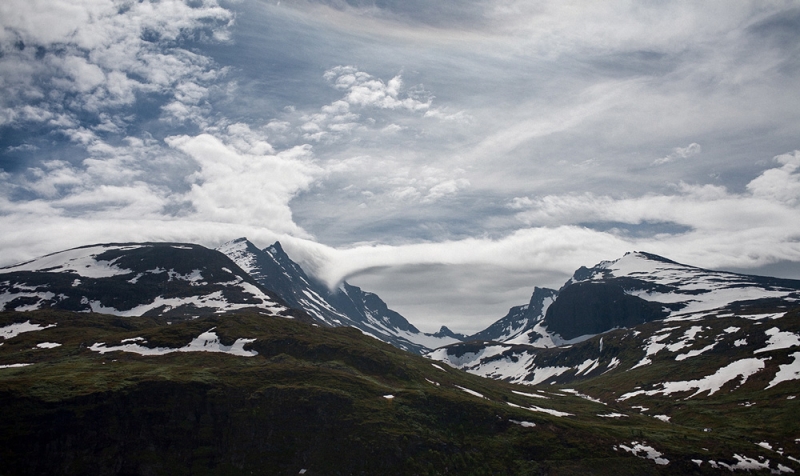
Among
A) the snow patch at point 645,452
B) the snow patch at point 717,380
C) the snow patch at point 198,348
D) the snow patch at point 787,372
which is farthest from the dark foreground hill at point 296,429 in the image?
the snow patch at point 717,380

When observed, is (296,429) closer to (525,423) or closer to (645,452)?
(525,423)

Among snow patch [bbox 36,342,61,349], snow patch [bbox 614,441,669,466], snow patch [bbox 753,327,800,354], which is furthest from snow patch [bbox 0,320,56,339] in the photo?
snow patch [bbox 753,327,800,354]

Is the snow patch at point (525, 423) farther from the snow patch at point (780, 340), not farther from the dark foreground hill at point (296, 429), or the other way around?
the snow patch at point (780, 340)

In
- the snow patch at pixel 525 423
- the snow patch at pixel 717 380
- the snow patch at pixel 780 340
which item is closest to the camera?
the snow patch at pixel 525 423

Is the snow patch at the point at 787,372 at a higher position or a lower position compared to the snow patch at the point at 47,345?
lower

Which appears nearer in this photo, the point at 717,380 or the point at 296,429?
the point at 296,429

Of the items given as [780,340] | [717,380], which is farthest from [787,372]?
[780,340]

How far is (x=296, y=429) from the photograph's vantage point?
7431 cm

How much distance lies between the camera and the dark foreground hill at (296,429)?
217 feet

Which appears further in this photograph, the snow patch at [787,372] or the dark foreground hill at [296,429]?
the snow patch at [787,372]

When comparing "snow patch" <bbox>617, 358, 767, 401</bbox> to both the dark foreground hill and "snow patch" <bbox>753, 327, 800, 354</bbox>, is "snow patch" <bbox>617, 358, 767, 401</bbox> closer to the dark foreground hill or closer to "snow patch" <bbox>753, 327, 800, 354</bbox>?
"snow patch" <bbox>753, 327, 800, 354</bbox>

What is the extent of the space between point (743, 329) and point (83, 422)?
21774cm

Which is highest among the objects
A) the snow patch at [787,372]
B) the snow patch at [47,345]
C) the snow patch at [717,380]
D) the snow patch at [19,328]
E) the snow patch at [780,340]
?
the snow patch at [19,328]

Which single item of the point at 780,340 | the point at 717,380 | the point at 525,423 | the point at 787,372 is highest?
the point at 780,340
